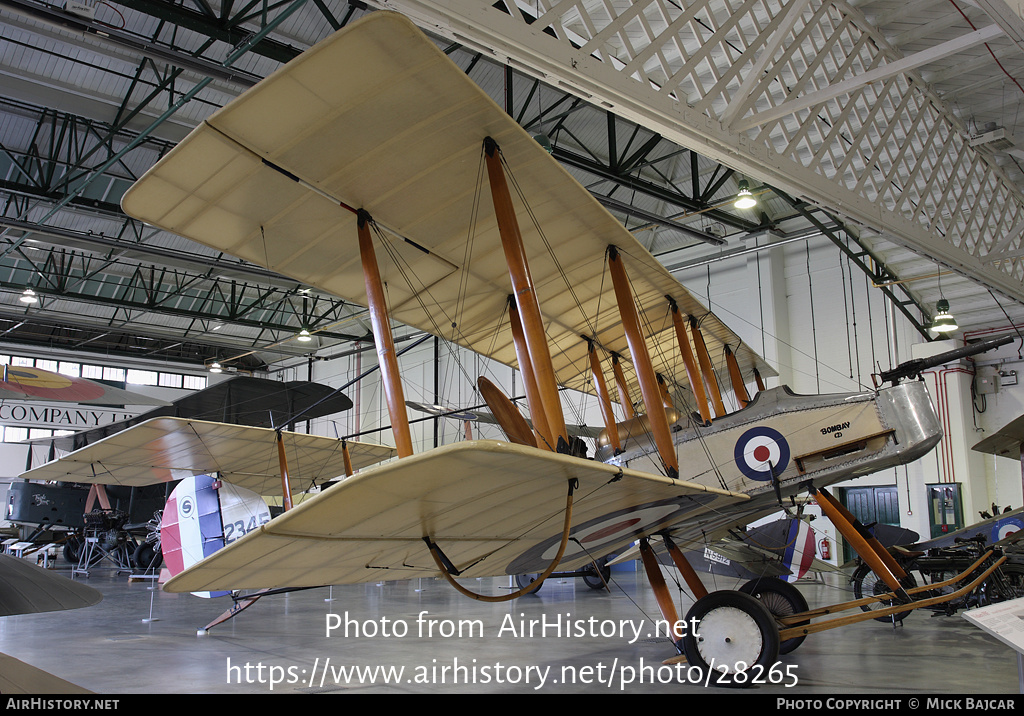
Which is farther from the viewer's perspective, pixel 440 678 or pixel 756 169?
pixel 756 169

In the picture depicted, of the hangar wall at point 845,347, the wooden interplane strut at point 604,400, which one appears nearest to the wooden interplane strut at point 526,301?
the wooden interplane strut at point 604,400

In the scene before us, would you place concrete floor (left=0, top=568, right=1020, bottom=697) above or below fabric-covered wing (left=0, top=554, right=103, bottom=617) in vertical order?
below

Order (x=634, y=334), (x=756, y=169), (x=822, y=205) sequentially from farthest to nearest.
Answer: (x=822, y=205), (x=756, y=169), (x=634, y=334)

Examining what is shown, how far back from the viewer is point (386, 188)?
16.1 ft

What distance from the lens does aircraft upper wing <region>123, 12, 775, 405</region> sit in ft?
12.8

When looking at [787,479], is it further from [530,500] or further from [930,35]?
[930,35]

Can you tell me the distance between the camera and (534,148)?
4.67 m

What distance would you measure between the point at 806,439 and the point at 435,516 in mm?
3871

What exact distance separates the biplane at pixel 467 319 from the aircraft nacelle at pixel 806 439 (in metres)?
0.02

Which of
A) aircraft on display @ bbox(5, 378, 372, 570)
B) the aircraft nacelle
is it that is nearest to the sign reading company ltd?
aircraft on display @ bbox(5, 378, 372, 570)

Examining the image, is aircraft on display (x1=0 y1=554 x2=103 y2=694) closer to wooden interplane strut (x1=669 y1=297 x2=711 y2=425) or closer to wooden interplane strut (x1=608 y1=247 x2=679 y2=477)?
wooden interplane strut (x1=608 y1=247 x2=679 y2=477)

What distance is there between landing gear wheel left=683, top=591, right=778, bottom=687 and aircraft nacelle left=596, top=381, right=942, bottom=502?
3.64ft

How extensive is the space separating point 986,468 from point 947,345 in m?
2.89
